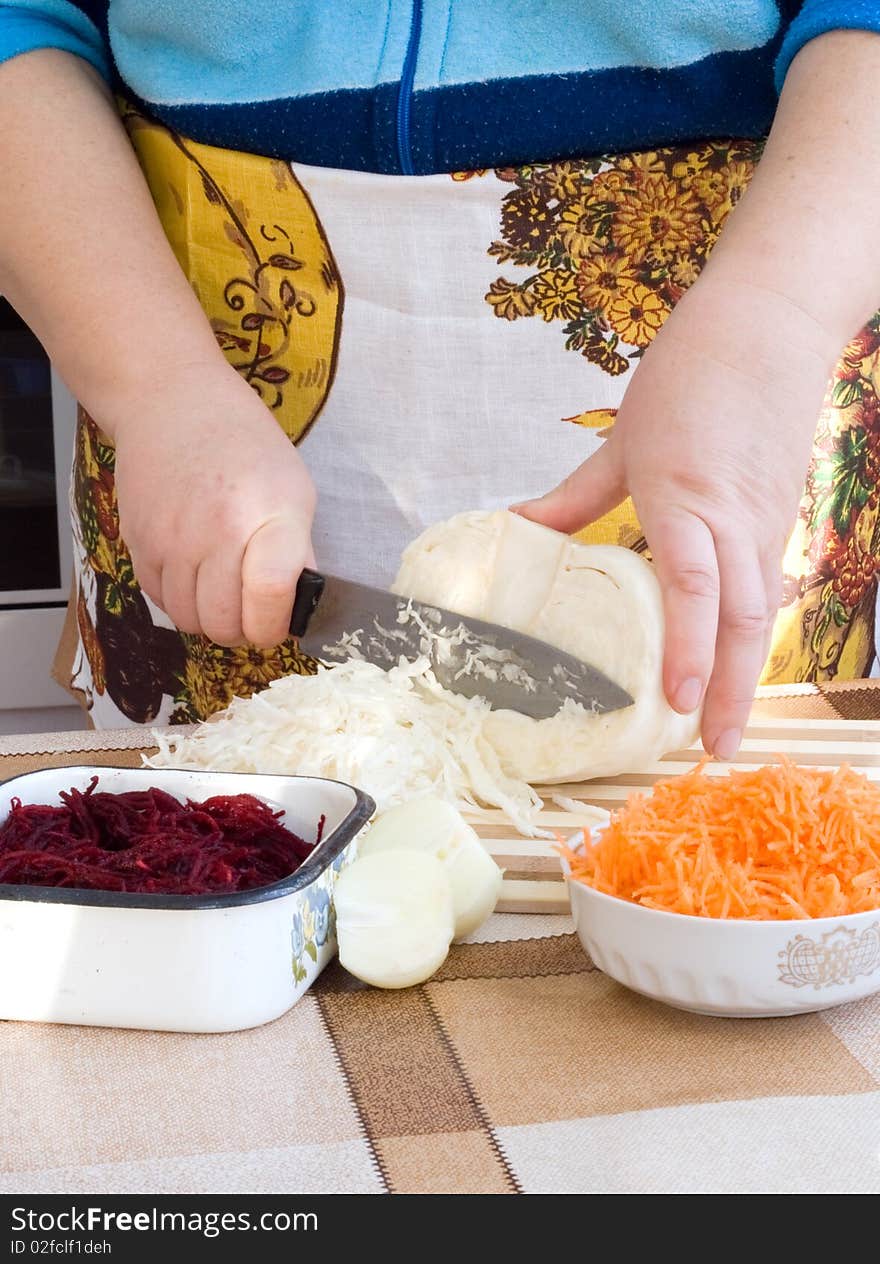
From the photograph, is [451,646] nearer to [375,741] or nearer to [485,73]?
[375,741]

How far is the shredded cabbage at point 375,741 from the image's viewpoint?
125cm

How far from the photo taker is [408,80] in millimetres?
1399

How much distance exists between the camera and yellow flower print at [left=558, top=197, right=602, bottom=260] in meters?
1.44

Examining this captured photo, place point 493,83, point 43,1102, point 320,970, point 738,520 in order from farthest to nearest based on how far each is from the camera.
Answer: point 493,83, point 738,520, point 320,970, point 43,1102

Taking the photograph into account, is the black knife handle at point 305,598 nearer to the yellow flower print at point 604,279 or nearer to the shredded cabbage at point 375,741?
the shredded cabbage at point 375,741

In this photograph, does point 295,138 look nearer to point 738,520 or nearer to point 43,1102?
point 738,520

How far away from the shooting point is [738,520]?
111 cm

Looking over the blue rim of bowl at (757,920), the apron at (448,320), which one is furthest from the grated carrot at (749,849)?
the apron at (448,320)

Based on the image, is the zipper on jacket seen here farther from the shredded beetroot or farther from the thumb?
the shredded beetroot

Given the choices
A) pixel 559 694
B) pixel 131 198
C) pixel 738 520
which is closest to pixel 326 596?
pixel 559 694

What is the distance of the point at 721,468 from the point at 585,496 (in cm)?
19

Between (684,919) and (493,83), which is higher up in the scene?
(493,83)

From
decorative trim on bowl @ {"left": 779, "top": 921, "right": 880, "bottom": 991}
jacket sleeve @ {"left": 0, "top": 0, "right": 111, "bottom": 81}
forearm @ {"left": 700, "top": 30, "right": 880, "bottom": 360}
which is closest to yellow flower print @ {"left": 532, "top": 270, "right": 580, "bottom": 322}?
forearm @ {"left": 700, "top": 30, "right": 880, "bottom": 360}

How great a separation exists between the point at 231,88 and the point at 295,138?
9 cm
